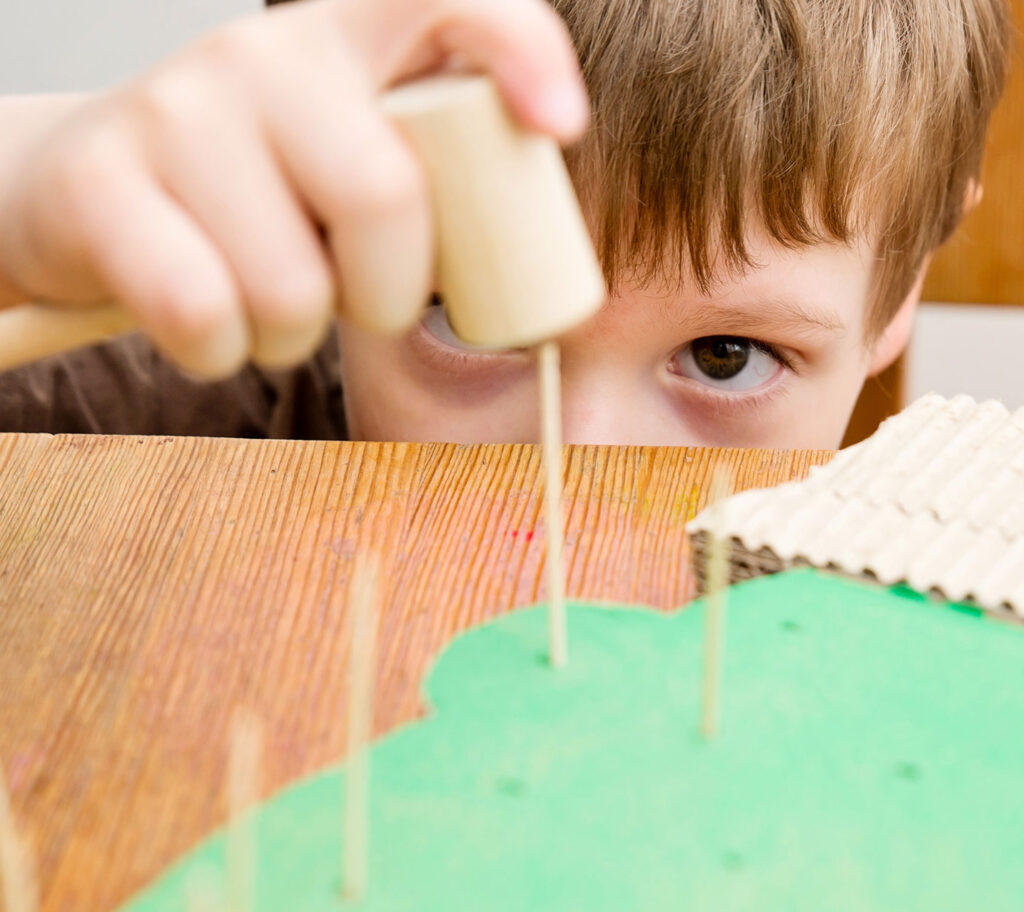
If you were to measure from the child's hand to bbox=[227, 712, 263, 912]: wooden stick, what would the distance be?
136 mm

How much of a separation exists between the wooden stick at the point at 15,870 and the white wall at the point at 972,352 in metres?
1.52

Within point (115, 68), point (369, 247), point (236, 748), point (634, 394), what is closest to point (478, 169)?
point (369, 247)

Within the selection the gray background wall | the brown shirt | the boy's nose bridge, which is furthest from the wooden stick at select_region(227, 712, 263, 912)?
the gray background wall

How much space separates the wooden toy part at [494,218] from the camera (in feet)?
1.22

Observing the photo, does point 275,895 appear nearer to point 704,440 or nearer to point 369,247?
point 369,247

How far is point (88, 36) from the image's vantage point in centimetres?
198

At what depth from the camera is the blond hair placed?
2.41ft

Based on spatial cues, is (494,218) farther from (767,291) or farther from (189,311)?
(767,291)

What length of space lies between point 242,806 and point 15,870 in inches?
3.1

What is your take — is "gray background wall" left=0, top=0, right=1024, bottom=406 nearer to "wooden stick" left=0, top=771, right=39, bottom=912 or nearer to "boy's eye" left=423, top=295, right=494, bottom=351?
"boy's eye" left=423, top=295, right=494, bottom=351

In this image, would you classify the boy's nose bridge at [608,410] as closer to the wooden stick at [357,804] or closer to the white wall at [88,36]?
the wooden stick at [357,804]

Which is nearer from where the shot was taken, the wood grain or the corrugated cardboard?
the wood grain

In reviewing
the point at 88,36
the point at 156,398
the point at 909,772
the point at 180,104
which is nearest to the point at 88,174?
the point at 180,104

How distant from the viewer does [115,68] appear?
1.99 metres
